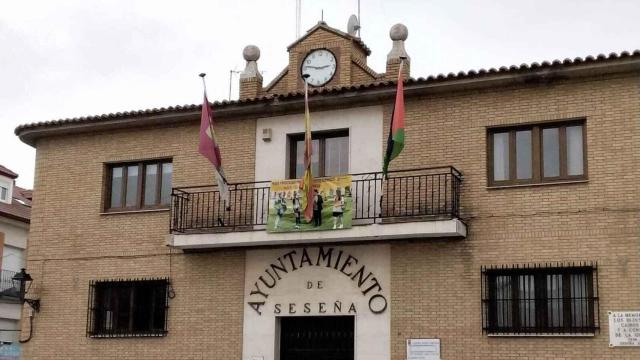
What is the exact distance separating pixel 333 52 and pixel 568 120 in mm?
7501

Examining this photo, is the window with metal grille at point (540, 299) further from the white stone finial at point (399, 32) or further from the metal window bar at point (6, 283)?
the metal window bar at point (6, 283)

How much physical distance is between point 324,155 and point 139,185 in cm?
402

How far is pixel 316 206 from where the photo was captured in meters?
17.1

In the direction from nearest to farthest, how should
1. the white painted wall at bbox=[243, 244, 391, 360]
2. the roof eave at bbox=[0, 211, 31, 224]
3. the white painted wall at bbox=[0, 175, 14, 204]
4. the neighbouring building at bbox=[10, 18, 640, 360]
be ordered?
1. the neighbouring building at bbox=[10, 18, 640, 360]
2. the white painted wall at bbox=[243, 244, 391, 360]
3. the roof eave at bbox=[0, 211, 31, 224]
4. the white painted wall at bbox=[0, 175, 14, 204]

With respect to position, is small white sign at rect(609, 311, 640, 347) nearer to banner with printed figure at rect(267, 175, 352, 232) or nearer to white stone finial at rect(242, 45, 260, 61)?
banner with printed figure at rect(267, 175, 352, 232)

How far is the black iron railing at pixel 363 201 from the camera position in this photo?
54.4 feet

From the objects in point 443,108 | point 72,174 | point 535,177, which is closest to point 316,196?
point 443,108

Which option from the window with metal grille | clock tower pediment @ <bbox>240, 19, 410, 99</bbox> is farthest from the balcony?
clock tower pediment @ <bbox>240, 19, 410, 99</bbox>

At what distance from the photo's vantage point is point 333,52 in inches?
877

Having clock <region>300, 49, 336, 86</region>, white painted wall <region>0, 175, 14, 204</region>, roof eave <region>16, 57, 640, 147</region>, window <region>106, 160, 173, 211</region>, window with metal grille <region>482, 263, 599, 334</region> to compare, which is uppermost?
clock <region>300, 49, 336, 86</region>

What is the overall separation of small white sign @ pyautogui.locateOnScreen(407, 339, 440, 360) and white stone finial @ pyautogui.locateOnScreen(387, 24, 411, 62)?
6999 mm

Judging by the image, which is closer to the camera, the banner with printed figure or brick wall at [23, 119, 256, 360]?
the banner with printed figure

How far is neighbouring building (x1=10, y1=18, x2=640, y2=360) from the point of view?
15.7 meters

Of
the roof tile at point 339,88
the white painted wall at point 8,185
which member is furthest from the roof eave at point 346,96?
the white painted wall at point 8,185
